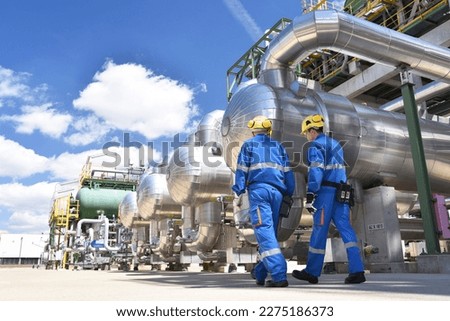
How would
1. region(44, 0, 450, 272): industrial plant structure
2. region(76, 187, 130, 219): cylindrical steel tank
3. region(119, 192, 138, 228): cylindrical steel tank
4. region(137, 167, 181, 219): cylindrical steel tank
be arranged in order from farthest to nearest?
region(76, 187, 130, 219): cylindrical steel tank, region(119, 192, 138, 228): cylindrical steel tank, region(137, 167, 181, 219): cylindrical steel tank, region(44, 0, 450, 272): industrial plant structure

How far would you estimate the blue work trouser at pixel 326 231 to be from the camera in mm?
3668

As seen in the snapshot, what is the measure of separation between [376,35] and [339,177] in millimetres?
2884

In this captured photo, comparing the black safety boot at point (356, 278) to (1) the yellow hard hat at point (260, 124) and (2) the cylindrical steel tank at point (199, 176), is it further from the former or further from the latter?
(2) the cylindrical steel tank at point (199, 176)

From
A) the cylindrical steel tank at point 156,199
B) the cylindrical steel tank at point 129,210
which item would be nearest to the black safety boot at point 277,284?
the cylindrical steel tank at point 156,199

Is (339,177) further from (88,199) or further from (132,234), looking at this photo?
(88,199)

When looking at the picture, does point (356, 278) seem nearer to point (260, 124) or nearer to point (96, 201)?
point (260, 124)

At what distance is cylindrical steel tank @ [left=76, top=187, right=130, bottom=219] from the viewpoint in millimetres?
23109

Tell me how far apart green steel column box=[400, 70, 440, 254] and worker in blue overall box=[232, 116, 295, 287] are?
266cm

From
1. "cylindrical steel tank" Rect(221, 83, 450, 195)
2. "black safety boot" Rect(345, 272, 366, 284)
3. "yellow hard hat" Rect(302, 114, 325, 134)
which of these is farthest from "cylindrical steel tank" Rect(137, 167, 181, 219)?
"black safety boot" Rect(345, 272, 366, 284)

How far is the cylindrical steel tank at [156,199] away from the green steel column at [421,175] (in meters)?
6.95

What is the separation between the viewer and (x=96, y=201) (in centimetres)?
2330

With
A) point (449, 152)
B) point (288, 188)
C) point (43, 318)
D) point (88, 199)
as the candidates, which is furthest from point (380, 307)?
point (88, 199)

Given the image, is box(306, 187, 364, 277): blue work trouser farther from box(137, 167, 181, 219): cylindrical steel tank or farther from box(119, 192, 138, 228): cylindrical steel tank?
box(119, 192, 138, 228): cylindrical steel tank

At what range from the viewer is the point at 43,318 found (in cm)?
182
